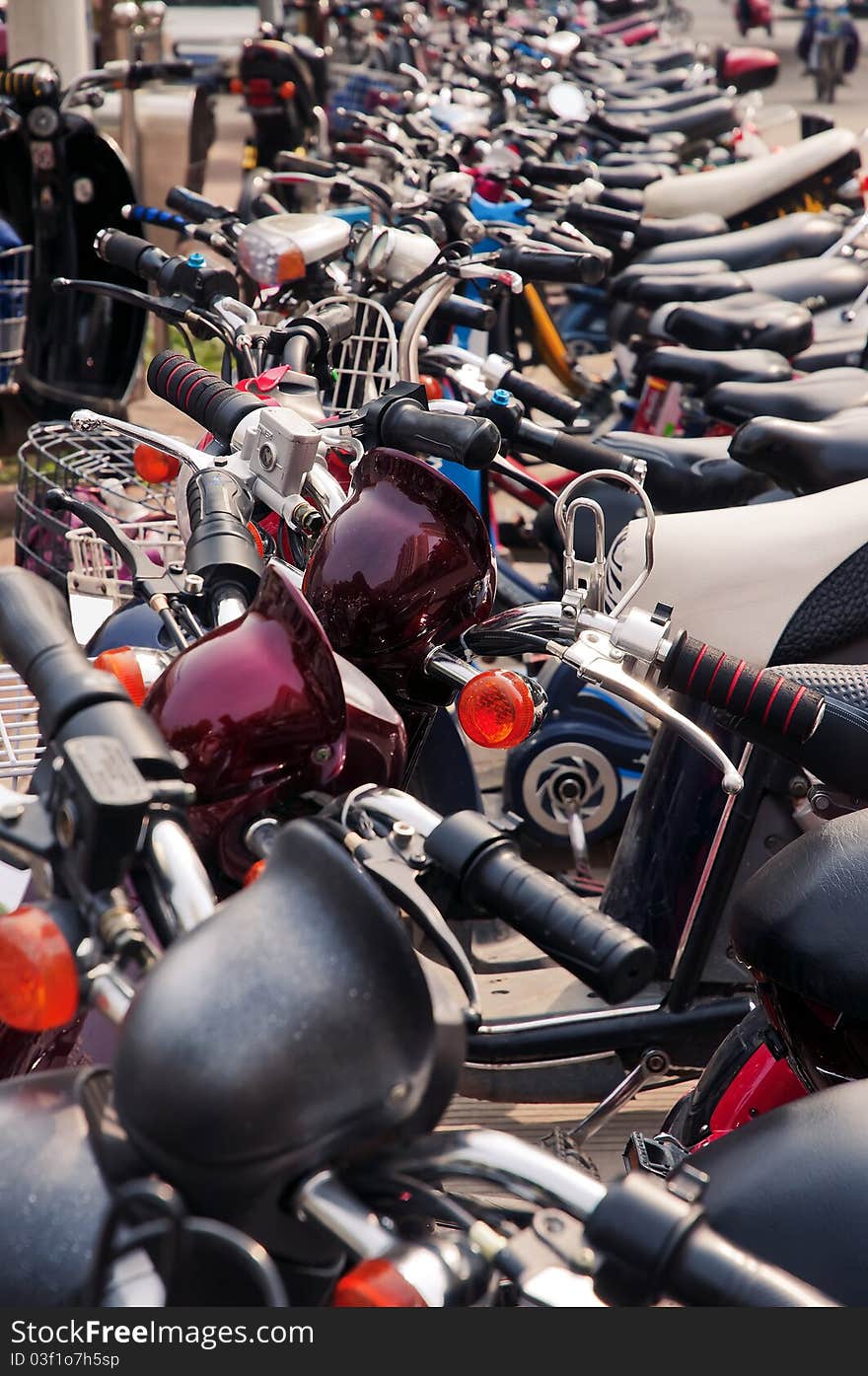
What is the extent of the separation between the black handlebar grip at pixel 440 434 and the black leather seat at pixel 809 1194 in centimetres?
92

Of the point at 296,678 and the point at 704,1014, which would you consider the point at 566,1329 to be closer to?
the point at 296,678

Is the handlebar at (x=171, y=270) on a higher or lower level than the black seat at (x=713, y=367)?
higher

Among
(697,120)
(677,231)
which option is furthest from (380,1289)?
(697,120)

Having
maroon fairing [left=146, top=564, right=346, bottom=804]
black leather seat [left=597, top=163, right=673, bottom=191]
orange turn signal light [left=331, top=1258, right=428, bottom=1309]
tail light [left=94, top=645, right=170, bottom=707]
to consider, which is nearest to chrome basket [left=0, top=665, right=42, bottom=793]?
tail light [left=94, top=645, right=170, bottom=707]

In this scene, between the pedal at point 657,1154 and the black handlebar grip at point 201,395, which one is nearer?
the pedal at point 657,1154

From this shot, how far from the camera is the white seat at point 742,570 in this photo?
7.09 feet

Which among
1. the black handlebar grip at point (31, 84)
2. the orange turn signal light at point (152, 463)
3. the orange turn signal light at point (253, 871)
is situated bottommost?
the orange turn signal light at point (253, 871)

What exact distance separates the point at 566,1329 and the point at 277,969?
0.98ft

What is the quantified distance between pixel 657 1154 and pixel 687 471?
196 centimetres

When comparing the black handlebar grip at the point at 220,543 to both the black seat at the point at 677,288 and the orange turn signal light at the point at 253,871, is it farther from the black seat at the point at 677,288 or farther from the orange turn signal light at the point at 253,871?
the black seat at the point at 677,288

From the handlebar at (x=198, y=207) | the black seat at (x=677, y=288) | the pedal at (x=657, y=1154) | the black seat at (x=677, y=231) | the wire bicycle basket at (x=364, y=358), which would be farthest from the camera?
the black seat at (x=677, y=231)

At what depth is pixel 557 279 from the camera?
10.7ft

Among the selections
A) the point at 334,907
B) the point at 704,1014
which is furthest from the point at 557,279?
the point at 334,907

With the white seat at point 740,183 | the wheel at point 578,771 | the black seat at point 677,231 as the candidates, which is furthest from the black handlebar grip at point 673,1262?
the white seat at point 740,183
